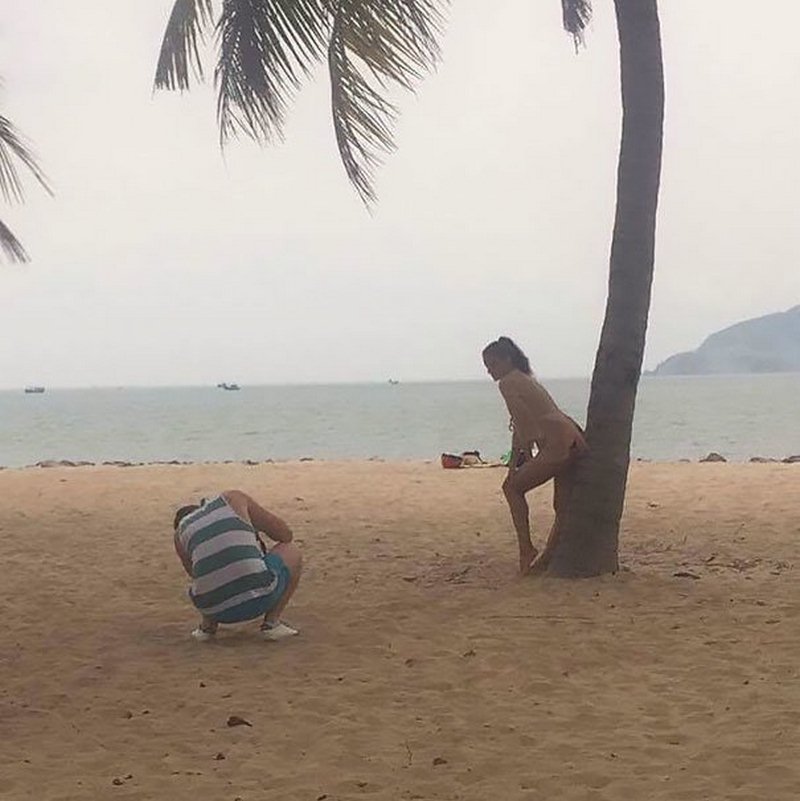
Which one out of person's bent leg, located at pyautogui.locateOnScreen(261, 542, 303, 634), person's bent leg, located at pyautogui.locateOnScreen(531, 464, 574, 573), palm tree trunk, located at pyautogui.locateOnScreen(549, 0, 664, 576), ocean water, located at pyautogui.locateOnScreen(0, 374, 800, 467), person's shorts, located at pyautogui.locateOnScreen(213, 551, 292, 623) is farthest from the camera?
ocean water, located at pyautogui.locateOnScreen(0, 374, 800, 467)

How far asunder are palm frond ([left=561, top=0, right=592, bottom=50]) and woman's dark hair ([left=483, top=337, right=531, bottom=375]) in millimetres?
3522

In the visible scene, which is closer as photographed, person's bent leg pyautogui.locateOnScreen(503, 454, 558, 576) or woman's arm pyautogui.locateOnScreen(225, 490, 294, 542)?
woman's arm pyautogui.locateOnScreen(225, 490, 294, 542)

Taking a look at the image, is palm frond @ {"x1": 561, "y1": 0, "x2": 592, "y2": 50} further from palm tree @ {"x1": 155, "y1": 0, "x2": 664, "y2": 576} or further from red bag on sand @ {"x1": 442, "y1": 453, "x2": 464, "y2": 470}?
red bag on sand @ {"x1": 442, "y1": 453, "x2": 464, "y2": 470}

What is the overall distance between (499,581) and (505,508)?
142 inches

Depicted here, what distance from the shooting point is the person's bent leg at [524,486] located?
19.8ft

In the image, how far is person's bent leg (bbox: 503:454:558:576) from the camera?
604cm

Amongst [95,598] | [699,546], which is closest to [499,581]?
[699,546]

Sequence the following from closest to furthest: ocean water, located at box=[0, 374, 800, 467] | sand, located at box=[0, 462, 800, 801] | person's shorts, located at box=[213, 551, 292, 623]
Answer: sand, located at box=[0, 462, 800, 801], person's shorts, located at box=[213, 551, 292, 623], ocean water, located at box=[0, 374, 800, 467]

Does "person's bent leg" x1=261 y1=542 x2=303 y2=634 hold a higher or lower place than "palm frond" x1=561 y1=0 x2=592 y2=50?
lower

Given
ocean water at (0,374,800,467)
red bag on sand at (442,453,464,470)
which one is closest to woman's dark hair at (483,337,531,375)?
red bag on sand at (442,453,464,470)

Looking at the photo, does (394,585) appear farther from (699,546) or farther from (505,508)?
(505,508)

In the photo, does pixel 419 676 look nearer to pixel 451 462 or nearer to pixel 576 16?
pixel 576 16

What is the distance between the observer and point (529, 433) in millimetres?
6082

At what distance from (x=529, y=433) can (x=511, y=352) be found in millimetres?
447
